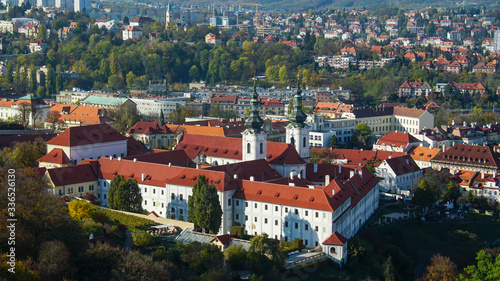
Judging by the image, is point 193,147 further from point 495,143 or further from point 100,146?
point 495,143

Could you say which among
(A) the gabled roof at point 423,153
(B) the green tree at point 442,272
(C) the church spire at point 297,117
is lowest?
(B) the green tree at point 442,272

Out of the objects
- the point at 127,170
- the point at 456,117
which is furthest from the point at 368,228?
the point at 456,117

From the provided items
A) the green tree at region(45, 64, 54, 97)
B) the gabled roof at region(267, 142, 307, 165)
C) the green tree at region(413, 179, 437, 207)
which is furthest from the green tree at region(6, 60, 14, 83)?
the green tree at region(413, 179, 437, 207)

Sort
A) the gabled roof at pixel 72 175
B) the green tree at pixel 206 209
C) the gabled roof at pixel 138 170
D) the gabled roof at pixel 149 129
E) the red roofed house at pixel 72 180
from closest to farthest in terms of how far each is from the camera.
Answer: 1. the green tree at pixel 206 209
2. the gabled roof at pixel 138 170
3. the red roofed house at pixel 72 180
4. the gabled roof at pixel 72 175
5. the gabled roof at pixel 149 129

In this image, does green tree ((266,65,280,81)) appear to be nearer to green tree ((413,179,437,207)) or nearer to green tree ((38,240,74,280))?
green tree ((413,179,437,207))

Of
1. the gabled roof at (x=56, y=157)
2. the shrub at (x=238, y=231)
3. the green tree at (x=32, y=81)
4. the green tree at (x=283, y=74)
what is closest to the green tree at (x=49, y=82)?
the green tree at (x=32, y=81)

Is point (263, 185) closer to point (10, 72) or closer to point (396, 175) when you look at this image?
point (396, 175)

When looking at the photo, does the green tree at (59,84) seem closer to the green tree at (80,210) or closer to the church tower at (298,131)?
the church tower at (298,131)
